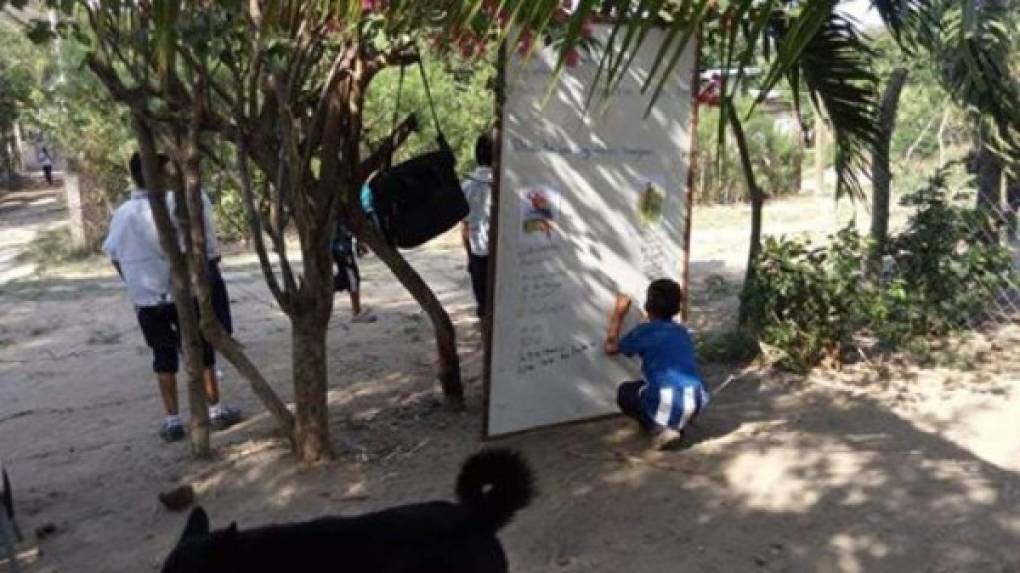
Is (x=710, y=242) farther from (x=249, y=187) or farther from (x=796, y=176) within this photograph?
(x=249, y=187)

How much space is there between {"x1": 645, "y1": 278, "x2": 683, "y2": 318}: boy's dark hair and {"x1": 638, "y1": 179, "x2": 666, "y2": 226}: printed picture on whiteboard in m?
0.40

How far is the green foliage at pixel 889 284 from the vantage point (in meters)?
6.03

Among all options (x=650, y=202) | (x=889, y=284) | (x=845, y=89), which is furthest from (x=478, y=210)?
(x=889, y=284)

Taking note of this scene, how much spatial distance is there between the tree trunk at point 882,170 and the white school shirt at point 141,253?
3.97 metres

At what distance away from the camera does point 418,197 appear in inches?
184

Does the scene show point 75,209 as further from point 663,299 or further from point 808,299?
point 663,299

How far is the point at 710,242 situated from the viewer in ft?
45.2

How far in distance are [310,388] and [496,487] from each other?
1.84 m

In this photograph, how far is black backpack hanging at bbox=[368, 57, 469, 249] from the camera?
4625mm

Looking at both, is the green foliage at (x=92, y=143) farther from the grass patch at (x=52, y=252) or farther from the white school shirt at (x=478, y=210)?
the white school shirt at (x=478, y=210)

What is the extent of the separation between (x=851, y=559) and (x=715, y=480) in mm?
820

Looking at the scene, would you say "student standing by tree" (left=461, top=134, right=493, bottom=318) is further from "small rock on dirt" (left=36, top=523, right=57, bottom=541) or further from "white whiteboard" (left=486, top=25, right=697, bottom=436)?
"small rock on dirt" (left=36, top=523, right=57, bottom=541)

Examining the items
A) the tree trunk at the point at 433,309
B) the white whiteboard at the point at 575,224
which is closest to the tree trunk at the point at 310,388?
the tree trunk at the point at 433,309

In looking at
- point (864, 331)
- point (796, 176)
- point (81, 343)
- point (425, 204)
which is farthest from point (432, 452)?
point (796, 176)
